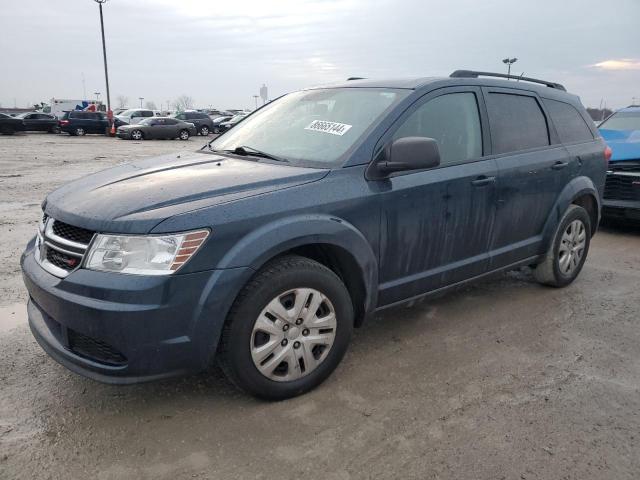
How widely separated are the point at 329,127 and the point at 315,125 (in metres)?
0.14

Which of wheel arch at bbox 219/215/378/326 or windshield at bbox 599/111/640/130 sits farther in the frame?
windshield at bbox 599/111/640/130

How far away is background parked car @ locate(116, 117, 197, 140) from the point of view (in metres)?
26.9

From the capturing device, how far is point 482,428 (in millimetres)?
2578

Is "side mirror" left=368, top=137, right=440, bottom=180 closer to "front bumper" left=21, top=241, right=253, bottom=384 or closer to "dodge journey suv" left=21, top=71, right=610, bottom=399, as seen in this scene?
"dodge journey suv" left=21, top=71, right=610, bottom=399

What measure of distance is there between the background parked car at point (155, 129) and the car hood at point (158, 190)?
1009 inches

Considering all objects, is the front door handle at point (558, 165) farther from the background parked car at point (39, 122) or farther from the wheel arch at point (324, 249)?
the background parked car at point (39, 122)

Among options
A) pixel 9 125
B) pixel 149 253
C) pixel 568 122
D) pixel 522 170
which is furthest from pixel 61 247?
pixel 9 125

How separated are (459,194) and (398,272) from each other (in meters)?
0.70

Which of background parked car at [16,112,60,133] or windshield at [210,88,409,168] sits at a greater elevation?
windshield at [210,88,409,168]

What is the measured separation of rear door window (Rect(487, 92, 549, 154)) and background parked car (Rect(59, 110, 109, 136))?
29853 mm

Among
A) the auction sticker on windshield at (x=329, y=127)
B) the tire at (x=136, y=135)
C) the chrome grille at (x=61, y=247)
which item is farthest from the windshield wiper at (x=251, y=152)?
the tire at (x=136, y=135)

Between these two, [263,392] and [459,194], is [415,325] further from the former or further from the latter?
[263,392]

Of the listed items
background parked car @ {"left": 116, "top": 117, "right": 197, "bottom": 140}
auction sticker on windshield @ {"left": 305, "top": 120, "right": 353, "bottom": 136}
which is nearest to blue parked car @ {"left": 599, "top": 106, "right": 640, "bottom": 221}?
auction sticker on windshield @ {"left": 305, "top": 120, "right": 353, "bottom": 136}

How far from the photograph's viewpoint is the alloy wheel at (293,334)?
2617 mm
